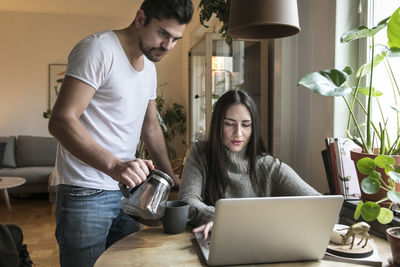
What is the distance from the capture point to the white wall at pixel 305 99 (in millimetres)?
1832

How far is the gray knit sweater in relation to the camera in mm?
1503

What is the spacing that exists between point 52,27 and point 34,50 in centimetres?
44

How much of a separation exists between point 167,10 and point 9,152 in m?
4.75

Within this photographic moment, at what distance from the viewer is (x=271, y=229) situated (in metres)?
0.93

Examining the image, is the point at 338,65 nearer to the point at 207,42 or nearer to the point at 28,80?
the point at 207,42

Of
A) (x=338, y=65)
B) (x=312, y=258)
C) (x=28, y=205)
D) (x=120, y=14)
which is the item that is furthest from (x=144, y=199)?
(x=120, y=14)

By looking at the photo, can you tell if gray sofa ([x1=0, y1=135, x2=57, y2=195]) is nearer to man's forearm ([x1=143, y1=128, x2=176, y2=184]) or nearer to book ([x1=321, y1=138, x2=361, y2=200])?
man's forearm ([x1=143, y1=128, x2=176, y2=184])

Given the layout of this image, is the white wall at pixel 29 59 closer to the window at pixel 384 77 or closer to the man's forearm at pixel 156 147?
the man's forearm at pixel 156 147

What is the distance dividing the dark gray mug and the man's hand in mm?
194

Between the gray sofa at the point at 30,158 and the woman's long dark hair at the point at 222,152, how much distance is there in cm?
405

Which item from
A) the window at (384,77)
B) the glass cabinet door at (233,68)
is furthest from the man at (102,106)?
the glass cabinet door at (233,68)

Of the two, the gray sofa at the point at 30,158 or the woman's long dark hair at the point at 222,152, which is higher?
the woman's long dark hair at the point at 222,152

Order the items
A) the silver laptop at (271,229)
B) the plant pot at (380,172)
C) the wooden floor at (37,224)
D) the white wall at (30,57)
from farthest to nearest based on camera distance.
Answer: the white wall at (30,57) → the wooden floor at (37,224) → the plant pot at (380,172) → the silver laptop at (271,229)

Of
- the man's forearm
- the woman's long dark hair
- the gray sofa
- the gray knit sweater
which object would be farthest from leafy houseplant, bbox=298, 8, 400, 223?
the gray sofa
